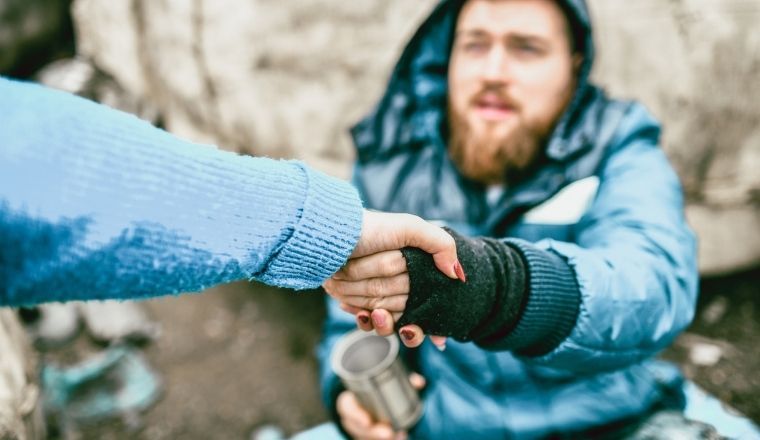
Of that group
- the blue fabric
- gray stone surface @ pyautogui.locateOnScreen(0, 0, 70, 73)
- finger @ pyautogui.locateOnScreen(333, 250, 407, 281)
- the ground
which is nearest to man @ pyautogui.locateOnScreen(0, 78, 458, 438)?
finger @ pyautogui.locateOnScreen(333, 250, 407, 281)

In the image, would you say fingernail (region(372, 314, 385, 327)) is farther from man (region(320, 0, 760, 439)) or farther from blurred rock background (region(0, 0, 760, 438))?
blurred rock background (region(0, 0, 760, 438))

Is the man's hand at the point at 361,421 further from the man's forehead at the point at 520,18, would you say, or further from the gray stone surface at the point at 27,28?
the gray stone surface at the point at 27,28

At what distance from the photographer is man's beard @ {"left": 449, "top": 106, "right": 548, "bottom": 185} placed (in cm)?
218

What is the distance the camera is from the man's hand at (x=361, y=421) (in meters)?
1.73

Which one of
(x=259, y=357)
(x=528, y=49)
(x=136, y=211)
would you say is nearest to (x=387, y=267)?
(x=136, y=211)

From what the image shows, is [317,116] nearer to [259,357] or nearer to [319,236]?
[259,357]

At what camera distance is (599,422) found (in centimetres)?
180

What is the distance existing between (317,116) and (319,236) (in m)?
2.11

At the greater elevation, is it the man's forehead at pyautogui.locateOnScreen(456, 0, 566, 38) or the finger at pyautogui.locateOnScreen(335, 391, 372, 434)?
the man's forehead at pyautogui.locateOnScreen(456, 0, 566, 38)

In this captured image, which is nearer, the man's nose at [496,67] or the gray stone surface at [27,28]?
the man's nose at [496,67]

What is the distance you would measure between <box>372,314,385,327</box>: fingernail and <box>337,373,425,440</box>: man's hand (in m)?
0.53

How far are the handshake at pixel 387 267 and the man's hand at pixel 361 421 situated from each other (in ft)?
1.74

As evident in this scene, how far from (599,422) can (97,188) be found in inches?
66.5

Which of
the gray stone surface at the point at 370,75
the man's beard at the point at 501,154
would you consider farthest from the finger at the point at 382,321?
the gray stone surface at the point at 370,75
